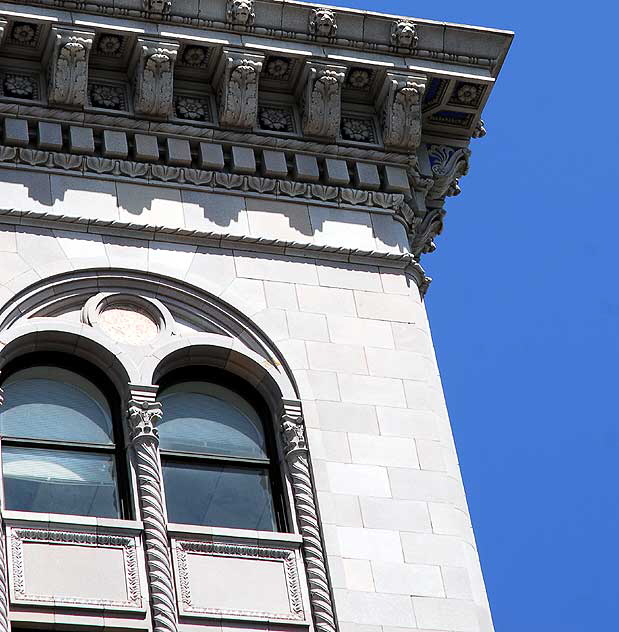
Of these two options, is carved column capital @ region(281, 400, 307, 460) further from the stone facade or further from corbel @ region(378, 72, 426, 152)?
corbel @ region(378, 72, 426, 152)

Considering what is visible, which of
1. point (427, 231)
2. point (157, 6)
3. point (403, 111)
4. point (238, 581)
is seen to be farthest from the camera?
point (427, 231)

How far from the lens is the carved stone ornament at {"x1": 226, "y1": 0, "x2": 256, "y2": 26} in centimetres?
2577

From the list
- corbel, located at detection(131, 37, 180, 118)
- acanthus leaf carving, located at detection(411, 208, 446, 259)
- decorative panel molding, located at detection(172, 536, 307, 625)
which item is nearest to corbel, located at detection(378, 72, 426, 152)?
acanthus leaf carving, located at detection(411, 208, 446, 259)

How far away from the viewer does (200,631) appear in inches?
817

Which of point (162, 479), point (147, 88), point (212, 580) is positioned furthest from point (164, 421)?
point (147, 88)

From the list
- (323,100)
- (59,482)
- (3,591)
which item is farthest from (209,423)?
(323,100)

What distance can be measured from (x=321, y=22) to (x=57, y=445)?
6609 mm

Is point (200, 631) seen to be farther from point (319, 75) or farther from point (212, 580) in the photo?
point (319, 75)

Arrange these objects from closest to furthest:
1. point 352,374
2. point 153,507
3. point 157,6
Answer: point 153,507, point 352,374, point 157,6

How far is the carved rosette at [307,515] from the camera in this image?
21.3 metres

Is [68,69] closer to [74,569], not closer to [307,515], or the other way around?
[307,515]

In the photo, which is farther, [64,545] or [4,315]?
[4,315]

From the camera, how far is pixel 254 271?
24422 mm

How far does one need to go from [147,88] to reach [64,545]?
6.41 m
